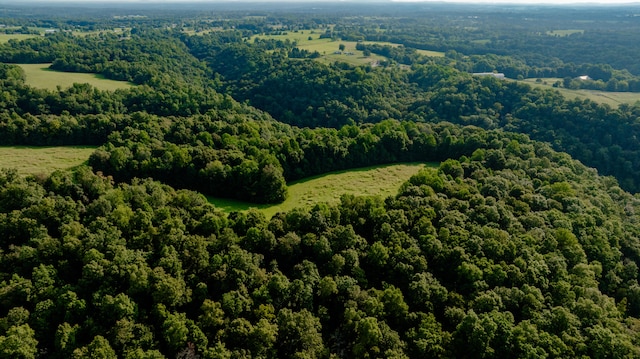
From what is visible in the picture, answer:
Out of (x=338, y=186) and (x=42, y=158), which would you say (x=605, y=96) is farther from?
(x=42, y=158)

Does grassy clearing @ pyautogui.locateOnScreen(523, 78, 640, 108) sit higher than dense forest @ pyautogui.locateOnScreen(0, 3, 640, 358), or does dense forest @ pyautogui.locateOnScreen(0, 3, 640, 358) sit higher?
grassy clearing @ pyautogui.locateOnScreen(523, 78, 640, 108)

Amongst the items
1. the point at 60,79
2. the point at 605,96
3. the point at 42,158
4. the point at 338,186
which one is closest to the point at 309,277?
the point at 338,186

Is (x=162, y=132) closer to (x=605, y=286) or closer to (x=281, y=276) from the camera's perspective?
(x=281, y=276)

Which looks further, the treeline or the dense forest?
the dense forest

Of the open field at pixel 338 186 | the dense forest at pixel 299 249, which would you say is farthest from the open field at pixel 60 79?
the open field at pixel 338 186

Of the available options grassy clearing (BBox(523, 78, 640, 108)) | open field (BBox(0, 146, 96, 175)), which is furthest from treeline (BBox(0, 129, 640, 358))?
grassy clearing (BBox(523, 78, 640, 108))

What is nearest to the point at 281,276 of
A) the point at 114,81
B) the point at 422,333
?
the point at 422,333

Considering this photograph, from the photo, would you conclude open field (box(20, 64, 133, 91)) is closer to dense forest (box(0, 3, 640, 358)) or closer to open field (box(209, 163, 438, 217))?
dense forest (box(0, 3, 640, 358))
